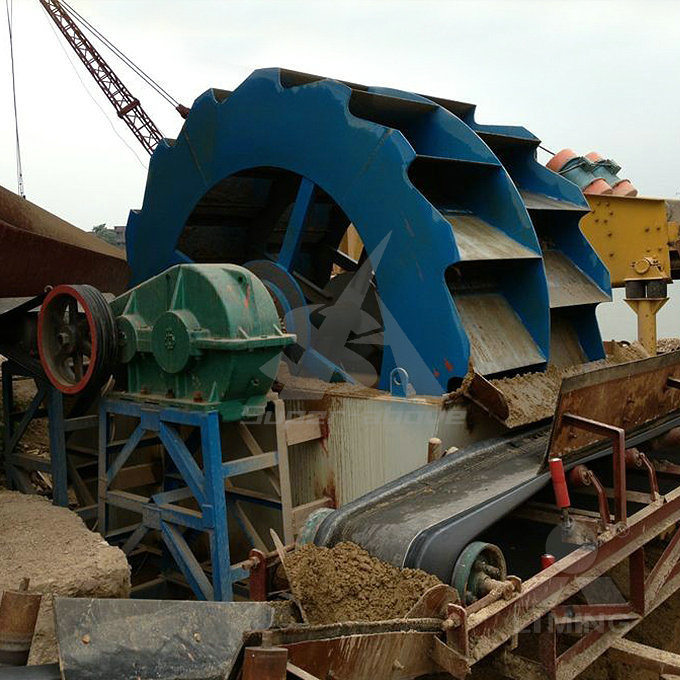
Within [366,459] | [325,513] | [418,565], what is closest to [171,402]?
[366,459]

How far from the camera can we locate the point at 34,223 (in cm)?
584

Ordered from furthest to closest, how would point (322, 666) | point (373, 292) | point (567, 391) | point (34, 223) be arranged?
1. point (34, 223)
2. point (373, 292)
3. point (567, 391)
4. point (322, 666)

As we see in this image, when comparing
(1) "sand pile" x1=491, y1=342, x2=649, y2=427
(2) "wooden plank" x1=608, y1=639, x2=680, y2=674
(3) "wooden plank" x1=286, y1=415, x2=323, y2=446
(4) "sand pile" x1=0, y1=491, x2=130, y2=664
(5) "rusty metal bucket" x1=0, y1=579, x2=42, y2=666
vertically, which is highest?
(1) "sand pile" x1=491, y1=342, x2=649, y2=427

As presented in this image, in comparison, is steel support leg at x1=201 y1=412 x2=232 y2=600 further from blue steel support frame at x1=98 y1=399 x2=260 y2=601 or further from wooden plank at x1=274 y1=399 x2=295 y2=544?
wooden plank at x1=274 y1=399 x2=295 y2=544

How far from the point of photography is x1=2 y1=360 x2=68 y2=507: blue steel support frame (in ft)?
17.0

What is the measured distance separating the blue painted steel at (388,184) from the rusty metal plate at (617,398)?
0.86m

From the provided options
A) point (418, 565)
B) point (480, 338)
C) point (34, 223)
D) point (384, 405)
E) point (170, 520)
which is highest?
point (34, 223)

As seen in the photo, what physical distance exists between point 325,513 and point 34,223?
394 cm

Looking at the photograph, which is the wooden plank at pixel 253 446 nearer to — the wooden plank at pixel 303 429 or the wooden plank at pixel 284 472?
the wooden plank at pixel 284 472

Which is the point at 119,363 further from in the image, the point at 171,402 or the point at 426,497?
the point at 426,497

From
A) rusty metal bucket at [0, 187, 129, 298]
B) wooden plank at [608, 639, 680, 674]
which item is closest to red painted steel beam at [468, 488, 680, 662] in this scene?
wooden plank at [608, 639, 680, 674]

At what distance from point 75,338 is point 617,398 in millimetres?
3075

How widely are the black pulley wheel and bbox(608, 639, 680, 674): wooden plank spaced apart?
3.01m

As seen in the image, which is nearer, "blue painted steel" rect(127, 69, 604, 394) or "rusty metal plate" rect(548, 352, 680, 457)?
"rusty metal plate" rect(548, 352, 680, 457)
